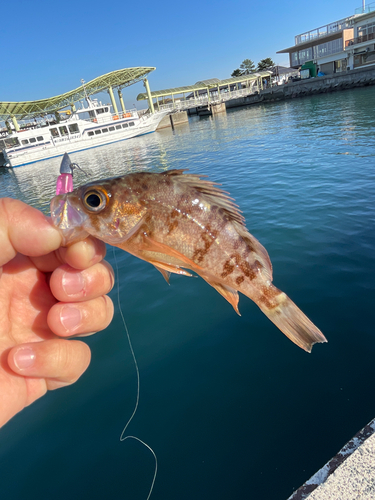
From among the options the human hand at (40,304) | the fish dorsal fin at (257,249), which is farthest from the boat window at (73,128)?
the fish dorsal fin at (257,249)

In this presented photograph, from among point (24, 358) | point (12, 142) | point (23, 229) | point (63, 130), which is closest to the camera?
point (23, 229)

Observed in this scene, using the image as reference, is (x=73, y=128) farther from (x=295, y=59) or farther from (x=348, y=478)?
(x=295, y=59)

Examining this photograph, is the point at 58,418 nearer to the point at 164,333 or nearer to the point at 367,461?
the point at 164,333

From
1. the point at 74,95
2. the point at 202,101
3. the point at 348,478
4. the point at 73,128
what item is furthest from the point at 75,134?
the point at 348,478

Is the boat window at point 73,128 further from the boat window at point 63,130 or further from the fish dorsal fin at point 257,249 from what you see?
the fish dorsal fin at point 257,249

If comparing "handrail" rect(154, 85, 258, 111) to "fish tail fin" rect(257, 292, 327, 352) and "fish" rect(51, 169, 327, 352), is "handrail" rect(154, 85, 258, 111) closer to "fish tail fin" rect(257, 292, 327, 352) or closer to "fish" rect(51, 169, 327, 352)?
"fish" rect(51, 169, 327, 352)

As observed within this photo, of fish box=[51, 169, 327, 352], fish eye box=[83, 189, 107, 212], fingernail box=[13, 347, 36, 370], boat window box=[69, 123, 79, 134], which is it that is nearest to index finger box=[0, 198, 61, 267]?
fish box=[51, 169, 327, 352]

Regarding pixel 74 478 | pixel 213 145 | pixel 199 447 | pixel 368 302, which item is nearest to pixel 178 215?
pixel 199 447
